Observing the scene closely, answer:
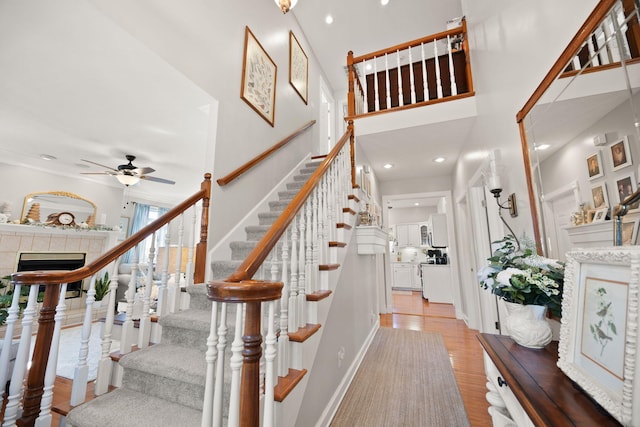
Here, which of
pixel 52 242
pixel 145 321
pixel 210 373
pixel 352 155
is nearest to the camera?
pixel 210 373

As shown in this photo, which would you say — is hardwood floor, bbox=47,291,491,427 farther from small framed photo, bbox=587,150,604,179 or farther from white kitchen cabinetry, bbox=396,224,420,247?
white kitchen cabinetry, bbox=396,224,420,247

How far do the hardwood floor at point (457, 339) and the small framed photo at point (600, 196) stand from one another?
1.77 meters

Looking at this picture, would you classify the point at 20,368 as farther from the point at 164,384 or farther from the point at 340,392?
the point at 340,392

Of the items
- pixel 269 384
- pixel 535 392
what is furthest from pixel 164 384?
pixel 535 392

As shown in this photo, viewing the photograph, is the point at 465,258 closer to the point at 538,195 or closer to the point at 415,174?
the point at 415,174

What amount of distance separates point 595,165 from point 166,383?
7.14 ft

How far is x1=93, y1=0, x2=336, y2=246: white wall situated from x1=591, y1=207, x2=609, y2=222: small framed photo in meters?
2.39

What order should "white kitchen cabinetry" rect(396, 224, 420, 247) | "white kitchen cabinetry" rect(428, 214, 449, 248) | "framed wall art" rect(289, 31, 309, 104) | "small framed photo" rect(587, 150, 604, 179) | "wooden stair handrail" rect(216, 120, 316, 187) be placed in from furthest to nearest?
"white kitchen cabinetry" rect(396, 224, 420, 247), "white kitchen cabinetry" rect(428, 214, 449, 248), "framed wall art" rect(289, 31, 309, 104), "wooden stair handrail" rect(216, 120, 316, 187), "small framed photo" rect(587, 150, 604, 179)

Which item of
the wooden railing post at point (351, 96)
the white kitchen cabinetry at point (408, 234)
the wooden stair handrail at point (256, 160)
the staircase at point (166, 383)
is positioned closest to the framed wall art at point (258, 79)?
the wooden stair handrail at point (256, 160)

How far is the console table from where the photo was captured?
2.03 ft

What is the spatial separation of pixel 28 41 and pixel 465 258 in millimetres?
5266

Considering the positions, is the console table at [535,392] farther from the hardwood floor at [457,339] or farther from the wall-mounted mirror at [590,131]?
the hardwood floor at [457,339]

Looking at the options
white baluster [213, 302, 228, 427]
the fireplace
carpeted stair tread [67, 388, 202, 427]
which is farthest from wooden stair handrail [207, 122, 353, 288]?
the fireplace

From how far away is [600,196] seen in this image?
86cm
